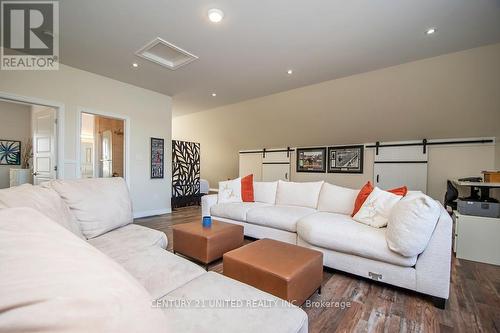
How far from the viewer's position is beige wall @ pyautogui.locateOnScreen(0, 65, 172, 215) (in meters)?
3.25

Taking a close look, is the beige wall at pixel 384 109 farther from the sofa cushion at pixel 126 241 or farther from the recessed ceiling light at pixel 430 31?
the sofa cushion at pixel 126 241

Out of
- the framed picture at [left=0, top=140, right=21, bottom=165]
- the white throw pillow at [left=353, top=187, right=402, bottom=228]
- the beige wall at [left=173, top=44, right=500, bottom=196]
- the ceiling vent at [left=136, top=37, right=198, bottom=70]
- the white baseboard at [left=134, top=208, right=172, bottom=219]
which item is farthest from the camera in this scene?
the framed picture at [left=0, top=140, right=21, bottom=165]

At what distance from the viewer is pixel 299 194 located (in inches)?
127

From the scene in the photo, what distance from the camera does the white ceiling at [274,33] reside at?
215 centimetres

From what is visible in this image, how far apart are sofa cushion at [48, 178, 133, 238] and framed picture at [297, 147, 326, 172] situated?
13.0 feet

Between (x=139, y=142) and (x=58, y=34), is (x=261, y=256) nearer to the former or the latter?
(x=58, y=34)

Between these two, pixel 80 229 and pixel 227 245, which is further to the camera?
pixel 227 245

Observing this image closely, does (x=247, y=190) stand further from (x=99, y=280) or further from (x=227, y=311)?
(x=99, y=280)

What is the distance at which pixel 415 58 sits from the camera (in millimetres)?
3072

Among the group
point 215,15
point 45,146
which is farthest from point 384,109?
point 45,146

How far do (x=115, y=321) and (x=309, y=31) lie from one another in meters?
2.97

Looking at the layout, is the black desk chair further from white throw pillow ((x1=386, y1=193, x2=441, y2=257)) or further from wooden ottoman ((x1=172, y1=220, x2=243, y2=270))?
wooden ottoman ((x1=172, y1=220, x2=243, y2=270))

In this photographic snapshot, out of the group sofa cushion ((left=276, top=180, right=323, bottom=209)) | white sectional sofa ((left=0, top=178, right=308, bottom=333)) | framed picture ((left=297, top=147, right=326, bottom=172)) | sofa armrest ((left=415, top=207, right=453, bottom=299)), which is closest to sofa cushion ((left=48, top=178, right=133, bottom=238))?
white sectional sofa ((left=0, top=178, right=308, bottom=333))

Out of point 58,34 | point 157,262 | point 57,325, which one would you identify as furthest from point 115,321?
point 58,34
